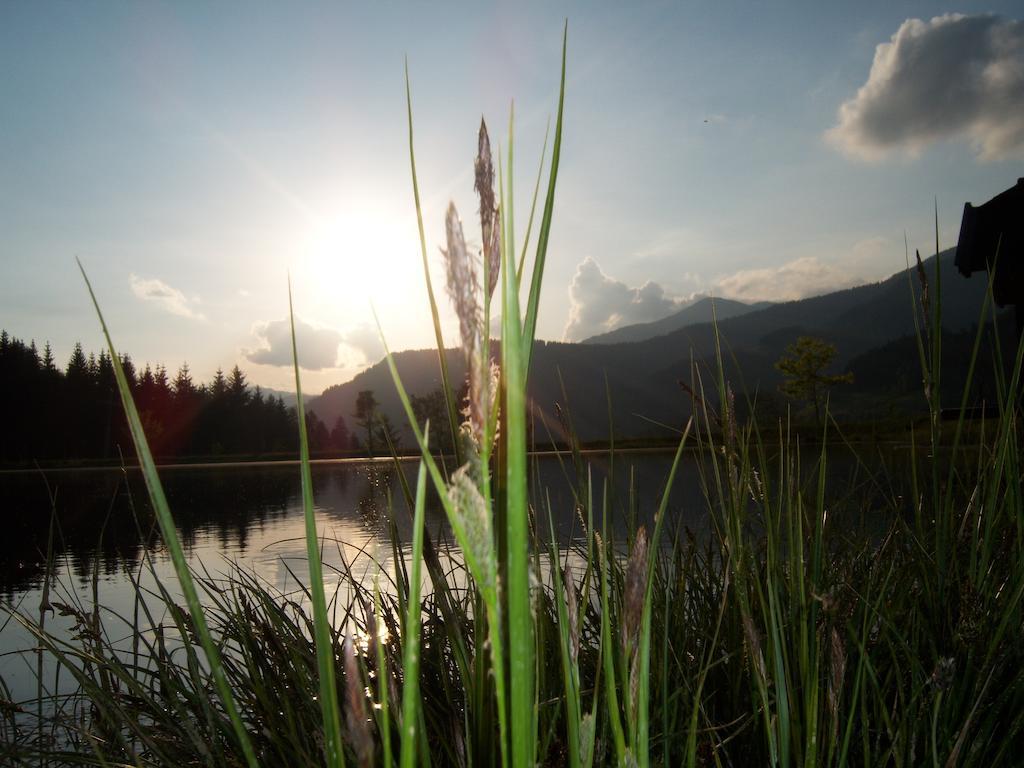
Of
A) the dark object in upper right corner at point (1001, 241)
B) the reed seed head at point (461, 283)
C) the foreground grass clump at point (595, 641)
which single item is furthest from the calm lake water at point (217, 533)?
the dark object in upper right corner at point (1001, 241)

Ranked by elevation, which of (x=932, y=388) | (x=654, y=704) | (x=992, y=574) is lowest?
(x=654, y=704)

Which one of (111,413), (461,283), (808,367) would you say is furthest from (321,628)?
(111,413)

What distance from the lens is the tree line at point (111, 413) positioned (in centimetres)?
5872

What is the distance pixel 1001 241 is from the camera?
6438 millimetres

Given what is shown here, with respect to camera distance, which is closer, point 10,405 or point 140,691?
point 140,691

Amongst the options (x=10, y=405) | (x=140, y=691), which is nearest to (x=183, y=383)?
(x=10, y=405)

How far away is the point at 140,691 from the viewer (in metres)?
1.52

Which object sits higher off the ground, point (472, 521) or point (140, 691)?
point (472, 521)

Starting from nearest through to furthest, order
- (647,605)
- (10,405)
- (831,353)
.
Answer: (647,605)
(831,353)
(10,405)

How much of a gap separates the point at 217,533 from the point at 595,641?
34.9 feet

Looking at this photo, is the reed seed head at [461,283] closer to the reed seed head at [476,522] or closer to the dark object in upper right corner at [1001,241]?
the reed seed head at [476,522]

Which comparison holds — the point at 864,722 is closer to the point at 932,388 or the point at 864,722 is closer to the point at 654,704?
the point at 654,704

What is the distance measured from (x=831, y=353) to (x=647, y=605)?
53.8 metres

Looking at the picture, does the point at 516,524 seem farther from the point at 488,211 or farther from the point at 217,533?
the point at 217,533
